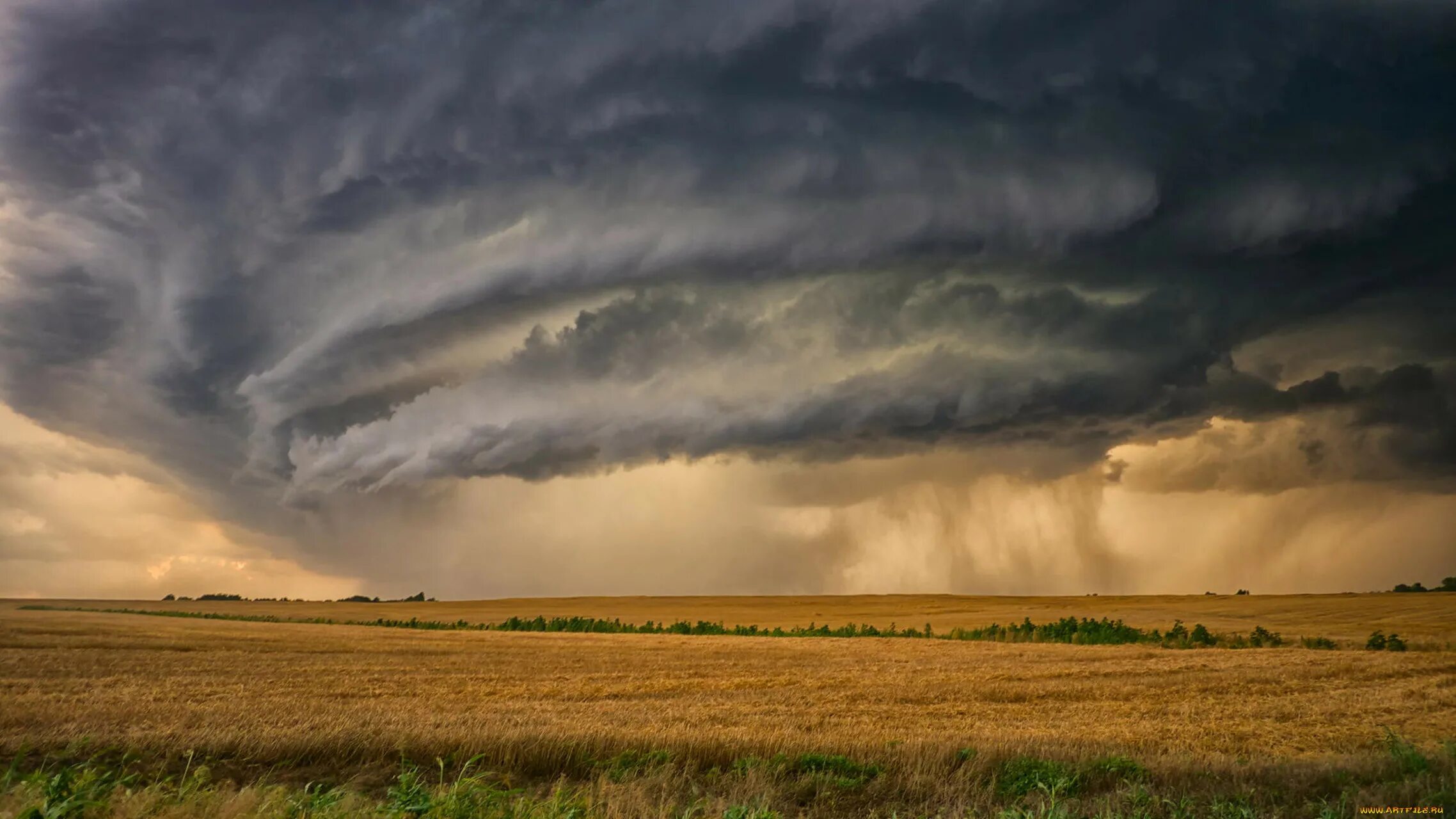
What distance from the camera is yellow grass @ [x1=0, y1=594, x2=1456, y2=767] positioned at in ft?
40.7

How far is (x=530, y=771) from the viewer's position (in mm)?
11188

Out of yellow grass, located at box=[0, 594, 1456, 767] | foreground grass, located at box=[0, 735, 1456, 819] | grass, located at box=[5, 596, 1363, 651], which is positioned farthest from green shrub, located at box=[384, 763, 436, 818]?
grass, located at box=[5, 596, 1363, 651]

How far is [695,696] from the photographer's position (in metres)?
23.7

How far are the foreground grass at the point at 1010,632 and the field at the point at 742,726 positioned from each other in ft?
26.6

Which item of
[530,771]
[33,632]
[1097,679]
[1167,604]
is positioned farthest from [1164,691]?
[1167,604]

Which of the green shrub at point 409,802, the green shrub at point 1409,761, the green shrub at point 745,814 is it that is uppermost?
the green shrub at point 409,802

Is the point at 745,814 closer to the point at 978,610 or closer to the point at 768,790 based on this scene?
A: the point at 768,790

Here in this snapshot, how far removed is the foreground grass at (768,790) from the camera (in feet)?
22.4

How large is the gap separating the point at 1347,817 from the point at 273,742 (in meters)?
12.6

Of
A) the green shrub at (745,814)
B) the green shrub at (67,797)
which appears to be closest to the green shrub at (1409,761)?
the green shrub at (745,814)

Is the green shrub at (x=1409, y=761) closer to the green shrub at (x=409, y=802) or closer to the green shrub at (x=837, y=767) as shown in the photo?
the green shrub at (x=837, y=767)

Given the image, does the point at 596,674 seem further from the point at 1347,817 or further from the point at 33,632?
the point at 33,632

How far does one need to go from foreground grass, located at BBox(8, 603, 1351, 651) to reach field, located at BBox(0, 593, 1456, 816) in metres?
8.10

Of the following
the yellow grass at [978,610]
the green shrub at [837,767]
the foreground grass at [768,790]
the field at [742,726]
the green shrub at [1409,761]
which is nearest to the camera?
the foreground grass at [768,790]
